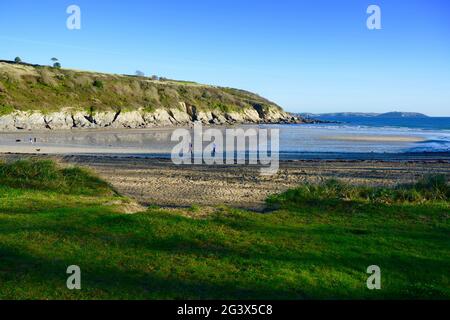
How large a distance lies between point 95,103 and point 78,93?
720 cm

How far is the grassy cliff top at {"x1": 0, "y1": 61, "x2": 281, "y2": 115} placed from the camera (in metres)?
82.0

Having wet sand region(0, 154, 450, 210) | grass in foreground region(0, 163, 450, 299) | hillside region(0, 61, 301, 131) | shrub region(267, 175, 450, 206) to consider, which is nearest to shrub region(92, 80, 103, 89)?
hillside region(0, 61, 301, 131)

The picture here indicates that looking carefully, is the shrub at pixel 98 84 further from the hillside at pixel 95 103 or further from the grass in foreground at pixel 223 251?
the grass in foreground at pixel 223 251

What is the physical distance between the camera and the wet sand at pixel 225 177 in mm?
19125

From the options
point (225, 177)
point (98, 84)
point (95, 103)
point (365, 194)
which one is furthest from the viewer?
point (98, 84)

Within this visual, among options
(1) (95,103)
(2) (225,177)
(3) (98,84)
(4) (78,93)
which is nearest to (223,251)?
(2) (225,177)

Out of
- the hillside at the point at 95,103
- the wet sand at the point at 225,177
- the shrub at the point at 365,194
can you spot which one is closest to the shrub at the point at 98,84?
the hillside at the point at 95,103

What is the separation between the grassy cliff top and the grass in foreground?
2717 inches

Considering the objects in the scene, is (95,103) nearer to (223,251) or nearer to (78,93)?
(78,93)

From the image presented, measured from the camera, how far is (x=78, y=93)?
96.5 meters

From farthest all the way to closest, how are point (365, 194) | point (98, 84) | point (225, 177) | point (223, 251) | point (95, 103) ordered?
point (98, 84) → point (95, 103) → point (225, 177) → point (365, 194) → point (223, 251)

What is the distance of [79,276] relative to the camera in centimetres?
801
